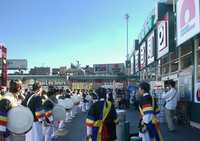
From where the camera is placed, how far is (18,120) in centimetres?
307

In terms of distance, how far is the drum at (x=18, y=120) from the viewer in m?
2.96

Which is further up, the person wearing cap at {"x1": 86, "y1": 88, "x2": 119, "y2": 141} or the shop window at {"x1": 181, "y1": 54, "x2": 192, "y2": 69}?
the shop window at {"x1": 181, "y1": 54, "x2": 192, "y2": 69}

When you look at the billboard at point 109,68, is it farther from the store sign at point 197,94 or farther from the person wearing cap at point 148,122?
the person wearing cap at point 148,122

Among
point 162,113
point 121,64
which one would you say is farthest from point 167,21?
point 121,64

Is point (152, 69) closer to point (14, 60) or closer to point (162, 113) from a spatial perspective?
point (162, 113)

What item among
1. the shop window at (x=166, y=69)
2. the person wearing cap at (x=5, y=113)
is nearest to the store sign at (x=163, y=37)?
the shop window at (x=166, y=69)

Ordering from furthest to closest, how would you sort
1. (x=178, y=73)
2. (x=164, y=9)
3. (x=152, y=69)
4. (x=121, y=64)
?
(x=121, y=64) → (x=152, y=69) → (x=164, y=9) → (x=178, y=73)

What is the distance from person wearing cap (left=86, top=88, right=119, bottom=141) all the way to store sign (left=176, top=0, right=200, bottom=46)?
4504mm

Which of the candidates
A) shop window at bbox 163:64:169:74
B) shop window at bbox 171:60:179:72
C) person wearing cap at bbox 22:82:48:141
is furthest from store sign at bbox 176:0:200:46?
person wearing cap at bbox 22:82:48:141

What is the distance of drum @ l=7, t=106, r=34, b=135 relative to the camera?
296cm

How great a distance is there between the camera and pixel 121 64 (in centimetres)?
4028

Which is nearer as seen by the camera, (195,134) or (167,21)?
(195,134)

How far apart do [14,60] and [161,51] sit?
47.0 metres

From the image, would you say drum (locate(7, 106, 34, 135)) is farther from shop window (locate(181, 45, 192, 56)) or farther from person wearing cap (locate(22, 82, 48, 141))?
shop window (locate(181, 45, 192, 56))
